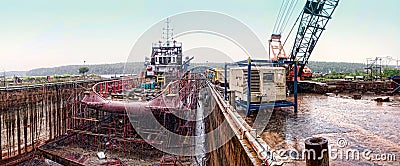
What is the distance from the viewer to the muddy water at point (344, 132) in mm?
4434

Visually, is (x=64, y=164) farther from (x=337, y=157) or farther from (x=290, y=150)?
(x=337, y=157)

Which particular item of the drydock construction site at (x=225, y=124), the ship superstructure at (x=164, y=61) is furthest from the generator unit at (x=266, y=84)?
the ship superstructure at (x=164, y=61)

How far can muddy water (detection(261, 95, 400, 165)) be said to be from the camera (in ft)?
14.5

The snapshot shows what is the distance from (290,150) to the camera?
15.5 feet

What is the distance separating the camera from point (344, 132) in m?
6.16

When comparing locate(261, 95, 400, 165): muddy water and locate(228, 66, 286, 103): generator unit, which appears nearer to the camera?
locate(261, 95, 400, 165): muddy water

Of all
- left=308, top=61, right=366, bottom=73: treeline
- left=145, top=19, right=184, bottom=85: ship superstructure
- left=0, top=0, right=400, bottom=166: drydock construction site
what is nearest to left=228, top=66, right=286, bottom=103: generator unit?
left=0, top=0, right=400, bottom=166: drydock construction site

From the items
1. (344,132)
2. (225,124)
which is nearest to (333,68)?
(344,132)

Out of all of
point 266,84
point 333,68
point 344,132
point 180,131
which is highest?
point 333,68

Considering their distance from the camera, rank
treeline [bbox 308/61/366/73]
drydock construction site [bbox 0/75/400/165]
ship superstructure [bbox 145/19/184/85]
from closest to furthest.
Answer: drydock construction site [bbox 0/75/400/165] < ship superstructure [bbox 145/19/184/85] < treeline [bbox 308/61/366/73]

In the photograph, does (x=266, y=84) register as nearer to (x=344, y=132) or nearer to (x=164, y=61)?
(x=344, y=132)

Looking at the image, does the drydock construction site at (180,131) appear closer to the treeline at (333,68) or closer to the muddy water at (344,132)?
the muddy water at (344,132)

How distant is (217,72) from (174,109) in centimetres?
889

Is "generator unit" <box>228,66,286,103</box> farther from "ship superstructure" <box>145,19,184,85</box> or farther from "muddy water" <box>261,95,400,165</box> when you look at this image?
"ship superstructure" <box>145,19,184,85</box>
